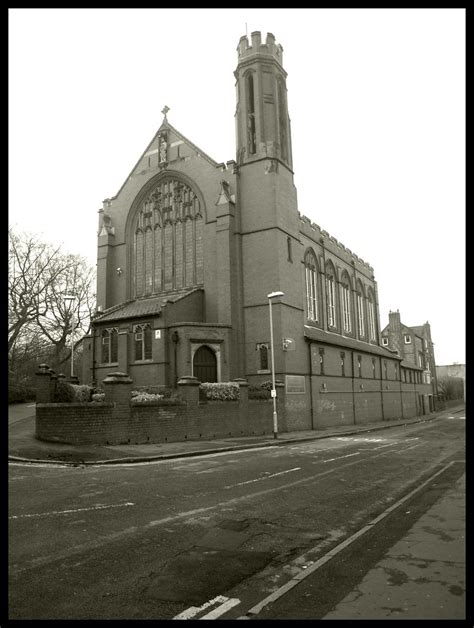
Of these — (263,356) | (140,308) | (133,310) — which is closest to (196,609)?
(263,356)

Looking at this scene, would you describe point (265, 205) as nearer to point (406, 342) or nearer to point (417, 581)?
point (417, 581)

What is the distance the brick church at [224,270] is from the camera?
32.1m

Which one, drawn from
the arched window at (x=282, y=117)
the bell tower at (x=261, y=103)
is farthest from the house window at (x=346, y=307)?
the arched window at (x=282, y=117)

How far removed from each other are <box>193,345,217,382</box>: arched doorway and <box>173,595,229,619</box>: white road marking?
26.4 metres

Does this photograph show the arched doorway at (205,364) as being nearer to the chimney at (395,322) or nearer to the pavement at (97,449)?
the pavement at (97,449)

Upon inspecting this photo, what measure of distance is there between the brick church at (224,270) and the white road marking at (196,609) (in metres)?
25.5

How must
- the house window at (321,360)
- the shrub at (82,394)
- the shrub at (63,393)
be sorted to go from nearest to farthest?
the shrub at (63,393) < the shrub at (82,394) < the house window at (321,360)

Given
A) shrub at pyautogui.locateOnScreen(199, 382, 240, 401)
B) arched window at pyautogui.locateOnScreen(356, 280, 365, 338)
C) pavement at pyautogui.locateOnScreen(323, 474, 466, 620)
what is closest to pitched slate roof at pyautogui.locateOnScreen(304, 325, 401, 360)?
arched window at pyautogui.locateOnScreen(356, 280, 365, 338)

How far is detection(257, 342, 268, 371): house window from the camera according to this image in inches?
1305

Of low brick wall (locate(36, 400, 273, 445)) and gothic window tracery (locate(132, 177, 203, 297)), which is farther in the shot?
A: gothic window tracery (locate(132, 177, 203, 297))

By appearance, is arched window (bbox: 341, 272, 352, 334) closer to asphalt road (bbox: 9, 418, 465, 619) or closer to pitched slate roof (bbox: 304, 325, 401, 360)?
pitched slate roof (bbox: 304, 325, 401, 360)

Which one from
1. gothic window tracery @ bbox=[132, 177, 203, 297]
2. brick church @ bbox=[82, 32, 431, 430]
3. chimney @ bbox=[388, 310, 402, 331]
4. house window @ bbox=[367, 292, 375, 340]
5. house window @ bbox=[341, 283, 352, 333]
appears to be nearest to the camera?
brick church @ bbox=[82, 32, 431, 430]

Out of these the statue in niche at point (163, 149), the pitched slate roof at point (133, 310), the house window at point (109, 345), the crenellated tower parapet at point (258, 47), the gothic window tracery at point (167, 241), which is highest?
the crenellated tower parapet at point (258, 47)
